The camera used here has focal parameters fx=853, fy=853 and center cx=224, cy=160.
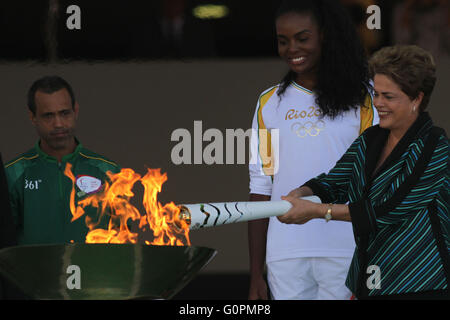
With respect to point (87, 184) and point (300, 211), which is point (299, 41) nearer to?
point (300, 211)

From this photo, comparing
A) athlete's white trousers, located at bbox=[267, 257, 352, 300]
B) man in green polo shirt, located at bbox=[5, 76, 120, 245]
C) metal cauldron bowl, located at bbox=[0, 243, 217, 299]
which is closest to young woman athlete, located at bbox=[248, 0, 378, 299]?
athlete's white trousers, located at bbox=[267, 257, 352, 300]

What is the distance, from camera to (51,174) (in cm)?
306

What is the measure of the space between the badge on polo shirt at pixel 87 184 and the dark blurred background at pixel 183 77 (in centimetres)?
112

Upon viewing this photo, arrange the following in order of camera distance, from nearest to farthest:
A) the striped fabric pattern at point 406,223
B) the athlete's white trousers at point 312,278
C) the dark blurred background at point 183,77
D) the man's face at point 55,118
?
the striped fabric pattern at point 406,223 < the athlete's white trousers at point 312,278 < the man's face at point 55,118 < the dark blurred background at point 183,77

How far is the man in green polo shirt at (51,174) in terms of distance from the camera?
3.00 m

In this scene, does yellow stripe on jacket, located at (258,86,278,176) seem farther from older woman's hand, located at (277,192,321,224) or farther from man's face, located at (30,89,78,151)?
man's face, located at (30,89,78,151)

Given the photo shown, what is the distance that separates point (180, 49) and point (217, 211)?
2098 mm

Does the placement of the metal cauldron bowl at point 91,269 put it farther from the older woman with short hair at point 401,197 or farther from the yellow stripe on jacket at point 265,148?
the yellow stripe on jacket at point 265,148

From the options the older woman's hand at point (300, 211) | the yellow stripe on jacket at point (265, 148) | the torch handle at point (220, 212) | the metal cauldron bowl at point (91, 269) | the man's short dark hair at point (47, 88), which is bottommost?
the metal cauldron bowl at point (91, 269)

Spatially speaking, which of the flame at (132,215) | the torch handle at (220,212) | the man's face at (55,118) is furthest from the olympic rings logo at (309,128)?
the man's face at (55,118)

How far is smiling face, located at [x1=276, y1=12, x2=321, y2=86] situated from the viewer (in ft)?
9.50

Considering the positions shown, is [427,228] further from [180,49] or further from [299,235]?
[180,49]

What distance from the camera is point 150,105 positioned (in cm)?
432

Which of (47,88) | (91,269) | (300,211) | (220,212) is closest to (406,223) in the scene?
(300,211)
